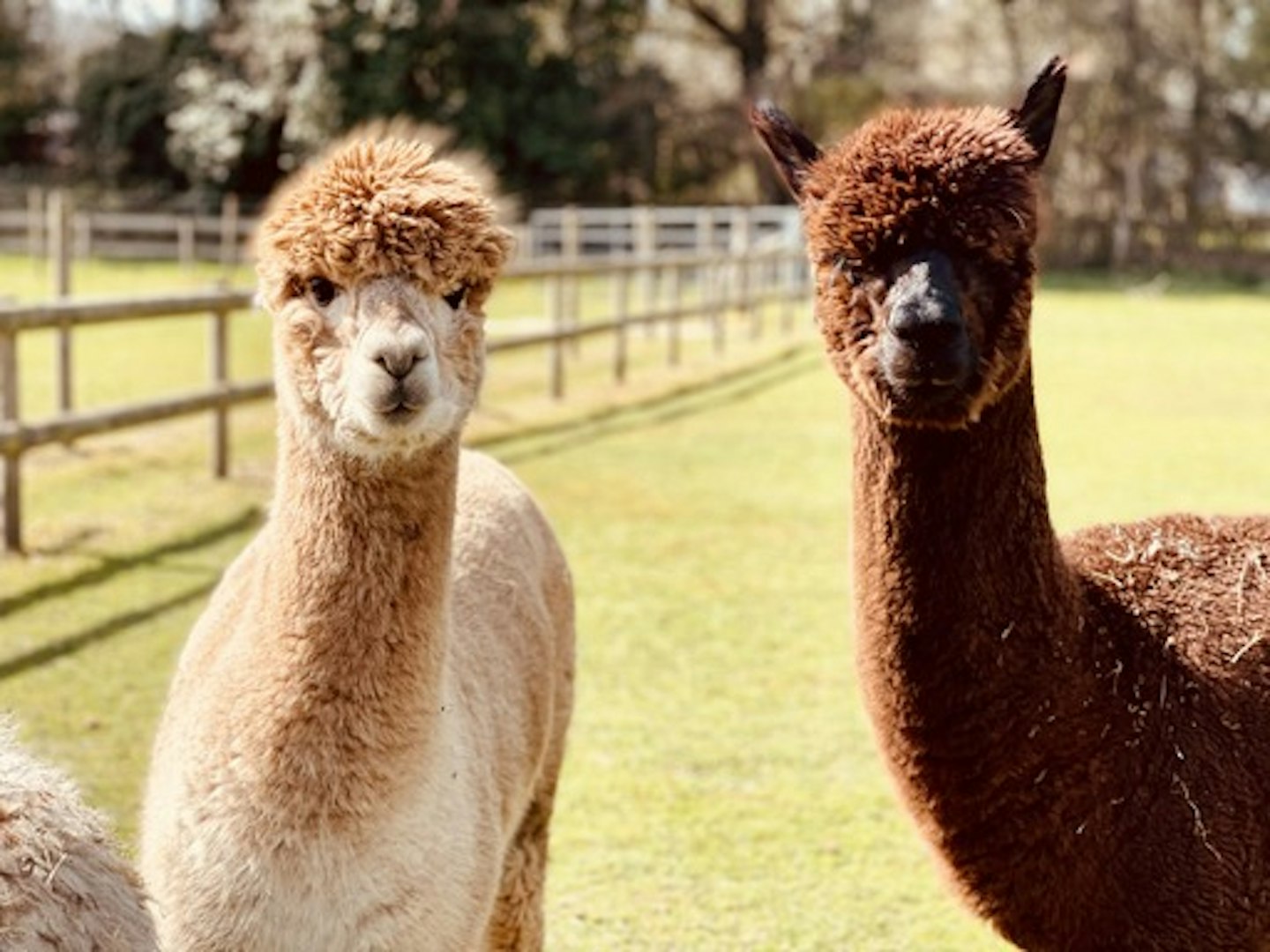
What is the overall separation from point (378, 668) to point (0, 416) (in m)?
6.22

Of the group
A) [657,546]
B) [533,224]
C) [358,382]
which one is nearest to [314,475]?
[358,382]

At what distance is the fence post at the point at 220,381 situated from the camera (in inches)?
407

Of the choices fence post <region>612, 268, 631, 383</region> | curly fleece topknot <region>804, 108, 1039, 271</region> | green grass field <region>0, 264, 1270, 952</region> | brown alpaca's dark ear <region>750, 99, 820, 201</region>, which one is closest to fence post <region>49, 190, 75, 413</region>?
green grass field <region>0, 264, 1270, 952</region>

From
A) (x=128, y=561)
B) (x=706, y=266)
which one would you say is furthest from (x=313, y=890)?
(x=706, y=266)

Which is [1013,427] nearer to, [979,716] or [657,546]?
[979,716]

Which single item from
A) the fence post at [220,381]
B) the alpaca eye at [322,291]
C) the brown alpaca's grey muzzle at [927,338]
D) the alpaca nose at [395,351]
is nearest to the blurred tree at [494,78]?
the fence post at [220,381]

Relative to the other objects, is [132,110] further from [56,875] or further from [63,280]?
[56,875]

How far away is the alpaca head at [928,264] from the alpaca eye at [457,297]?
0.76 m

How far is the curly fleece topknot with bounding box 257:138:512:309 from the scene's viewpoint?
288 centimetres

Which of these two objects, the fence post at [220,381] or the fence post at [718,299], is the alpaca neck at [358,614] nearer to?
the fence post at [220,381]

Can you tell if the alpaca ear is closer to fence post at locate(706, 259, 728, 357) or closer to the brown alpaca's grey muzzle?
the brown alpaca's grey muzzle

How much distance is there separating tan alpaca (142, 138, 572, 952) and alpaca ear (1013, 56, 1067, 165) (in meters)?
1.18

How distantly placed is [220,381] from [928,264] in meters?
7.91

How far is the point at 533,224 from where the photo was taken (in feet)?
105
